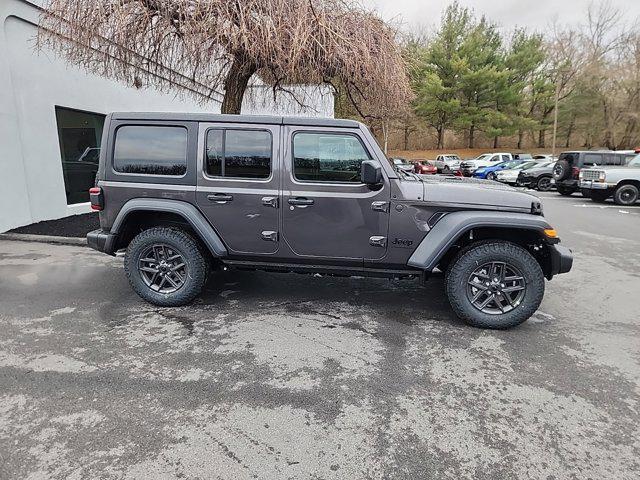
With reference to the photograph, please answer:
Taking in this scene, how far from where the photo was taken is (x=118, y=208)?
417 centimetres

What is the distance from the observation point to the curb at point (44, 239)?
701cm

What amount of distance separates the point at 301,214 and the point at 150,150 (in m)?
1.72

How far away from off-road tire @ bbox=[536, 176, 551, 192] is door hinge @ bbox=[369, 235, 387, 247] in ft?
60.1

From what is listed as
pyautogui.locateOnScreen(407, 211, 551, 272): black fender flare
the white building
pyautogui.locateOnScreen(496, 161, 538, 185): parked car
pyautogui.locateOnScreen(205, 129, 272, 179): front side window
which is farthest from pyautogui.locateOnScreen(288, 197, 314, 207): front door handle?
pyautogui.locateOnScreen(496, 161, 538, 185): parked car

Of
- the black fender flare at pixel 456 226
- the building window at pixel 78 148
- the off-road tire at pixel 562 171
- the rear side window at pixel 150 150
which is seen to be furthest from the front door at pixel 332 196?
the off-road tire at pixel 562 171

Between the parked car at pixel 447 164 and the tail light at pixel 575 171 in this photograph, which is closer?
the tail light at pixel 575 171

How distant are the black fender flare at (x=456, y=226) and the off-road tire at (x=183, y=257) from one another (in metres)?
2.18

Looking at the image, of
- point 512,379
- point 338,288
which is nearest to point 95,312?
point 338,288

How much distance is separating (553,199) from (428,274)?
45.9ft

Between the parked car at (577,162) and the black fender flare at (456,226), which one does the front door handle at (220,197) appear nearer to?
the black fender flare at (456,226)

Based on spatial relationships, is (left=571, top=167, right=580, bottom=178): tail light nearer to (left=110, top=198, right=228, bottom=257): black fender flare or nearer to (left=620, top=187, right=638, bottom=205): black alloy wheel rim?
(left=620, top=187, right=638, bottom=205): black alloy wheel rim

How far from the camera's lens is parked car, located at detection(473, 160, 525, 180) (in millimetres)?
25203

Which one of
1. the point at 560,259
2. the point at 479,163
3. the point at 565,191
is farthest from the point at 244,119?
the point at 479,163

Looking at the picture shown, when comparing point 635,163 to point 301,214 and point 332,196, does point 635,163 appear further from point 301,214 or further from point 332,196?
point 301,214
